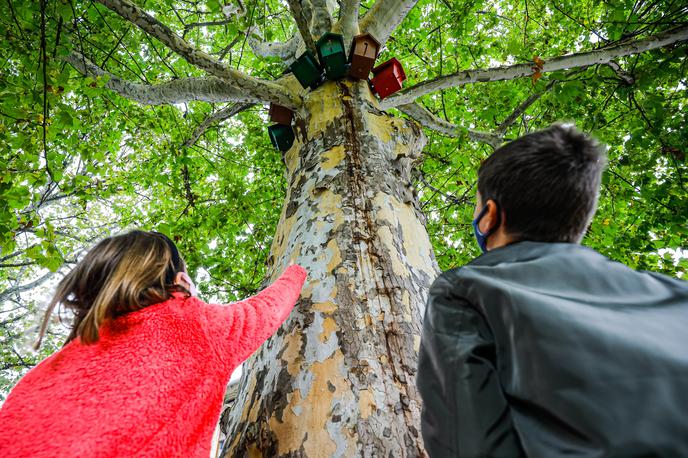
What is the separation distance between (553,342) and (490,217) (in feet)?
1.52

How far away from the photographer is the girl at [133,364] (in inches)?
35.3

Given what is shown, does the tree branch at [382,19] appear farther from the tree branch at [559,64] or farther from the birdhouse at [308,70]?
the birdhouse at [308,70]

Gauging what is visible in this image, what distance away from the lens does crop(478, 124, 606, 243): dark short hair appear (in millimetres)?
978

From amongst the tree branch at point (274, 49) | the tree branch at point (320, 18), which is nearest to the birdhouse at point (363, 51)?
the tree branch at point (320, 18)

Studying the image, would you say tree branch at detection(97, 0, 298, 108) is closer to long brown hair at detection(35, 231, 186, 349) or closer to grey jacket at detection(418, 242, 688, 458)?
long brown hair at detection(35, 231, 186, 349)

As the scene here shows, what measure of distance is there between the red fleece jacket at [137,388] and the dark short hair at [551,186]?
0.90m

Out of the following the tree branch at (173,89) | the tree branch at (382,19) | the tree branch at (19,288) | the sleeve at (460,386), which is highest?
the tree branch at (382,19)

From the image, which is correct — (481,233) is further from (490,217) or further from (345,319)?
(345,319)

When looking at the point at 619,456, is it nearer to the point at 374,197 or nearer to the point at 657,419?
the point at 657,419

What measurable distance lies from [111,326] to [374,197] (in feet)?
4.29

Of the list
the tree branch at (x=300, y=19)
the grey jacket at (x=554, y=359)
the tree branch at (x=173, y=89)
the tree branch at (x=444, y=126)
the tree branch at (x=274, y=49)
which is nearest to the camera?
the grey jacket at (x=554, y=359)

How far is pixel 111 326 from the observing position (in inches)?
42.6

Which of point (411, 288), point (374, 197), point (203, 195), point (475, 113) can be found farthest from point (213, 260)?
point (475, 113)

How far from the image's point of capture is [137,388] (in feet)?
3.12
